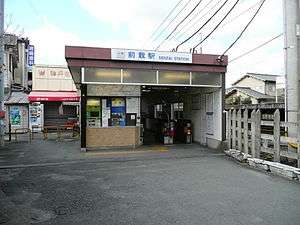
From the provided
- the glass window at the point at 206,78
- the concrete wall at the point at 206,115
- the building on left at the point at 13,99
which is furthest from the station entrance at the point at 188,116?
the building on left at the point at 13,99

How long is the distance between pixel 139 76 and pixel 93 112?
103 inches

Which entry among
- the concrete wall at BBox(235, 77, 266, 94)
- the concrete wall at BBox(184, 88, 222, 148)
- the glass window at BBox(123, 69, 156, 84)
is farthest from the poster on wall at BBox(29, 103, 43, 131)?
the concrete wall at BBox(235, 77, 266, 94)

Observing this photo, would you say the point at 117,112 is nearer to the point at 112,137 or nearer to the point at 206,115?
the point at 112,137

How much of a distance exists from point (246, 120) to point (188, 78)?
347cm

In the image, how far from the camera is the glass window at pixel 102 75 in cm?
1272

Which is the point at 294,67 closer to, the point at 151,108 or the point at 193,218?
the point at 193,218

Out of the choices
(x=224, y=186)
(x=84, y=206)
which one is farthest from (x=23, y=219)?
(x=224, y=186)

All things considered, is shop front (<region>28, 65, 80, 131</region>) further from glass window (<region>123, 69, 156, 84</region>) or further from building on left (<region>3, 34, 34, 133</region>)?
glass window (<region>123, 69, 156, 84</region>)

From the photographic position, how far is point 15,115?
24.7 m

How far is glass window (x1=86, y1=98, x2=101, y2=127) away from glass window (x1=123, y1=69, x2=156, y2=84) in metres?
1.80

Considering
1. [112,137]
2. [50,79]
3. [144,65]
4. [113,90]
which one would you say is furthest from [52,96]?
[144,65]

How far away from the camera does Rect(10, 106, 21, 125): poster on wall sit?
24.6 m

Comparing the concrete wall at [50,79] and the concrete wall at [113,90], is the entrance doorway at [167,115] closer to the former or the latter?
the concrete wall at [113,90]

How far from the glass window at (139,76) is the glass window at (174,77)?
0.38 m
